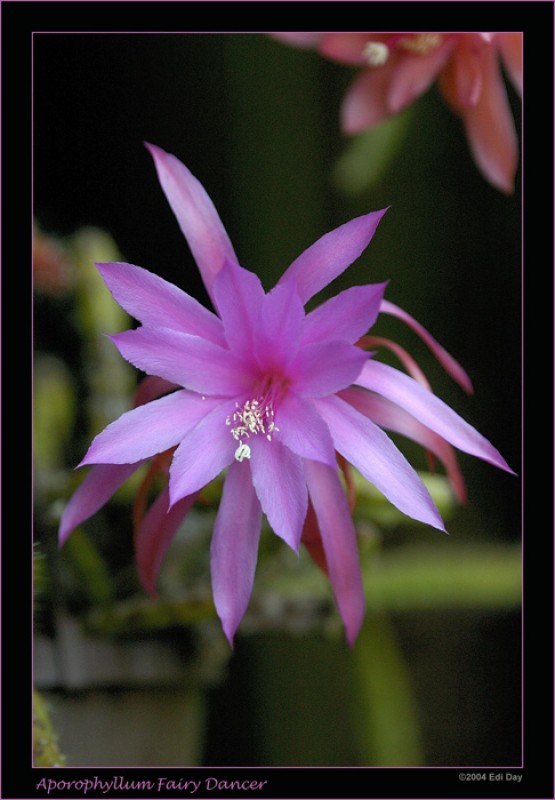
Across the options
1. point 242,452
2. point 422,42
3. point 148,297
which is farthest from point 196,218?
point 422,42

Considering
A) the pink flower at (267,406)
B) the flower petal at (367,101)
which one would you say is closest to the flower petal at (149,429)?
the pink flower at (267,406)

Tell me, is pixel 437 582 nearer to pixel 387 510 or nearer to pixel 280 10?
pixel 387 510

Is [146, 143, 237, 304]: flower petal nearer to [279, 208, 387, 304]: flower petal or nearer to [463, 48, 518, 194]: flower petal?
[279, 208, 387, 304]: flower petal

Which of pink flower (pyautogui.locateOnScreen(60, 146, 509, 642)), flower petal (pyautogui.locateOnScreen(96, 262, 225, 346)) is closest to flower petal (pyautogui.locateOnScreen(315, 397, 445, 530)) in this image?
pink flower (pyautogui.locateOnScreen(60, 146, 509, 642))

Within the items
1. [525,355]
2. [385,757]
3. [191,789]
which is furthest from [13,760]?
[525,355]

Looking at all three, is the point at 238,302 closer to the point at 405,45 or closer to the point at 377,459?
the point at 377,459

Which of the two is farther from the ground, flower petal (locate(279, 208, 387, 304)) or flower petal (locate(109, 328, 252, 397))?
flower petal (locate(279, 208, 387, 304))

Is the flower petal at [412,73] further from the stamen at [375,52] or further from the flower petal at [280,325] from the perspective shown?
the flower petal at [280,325]
